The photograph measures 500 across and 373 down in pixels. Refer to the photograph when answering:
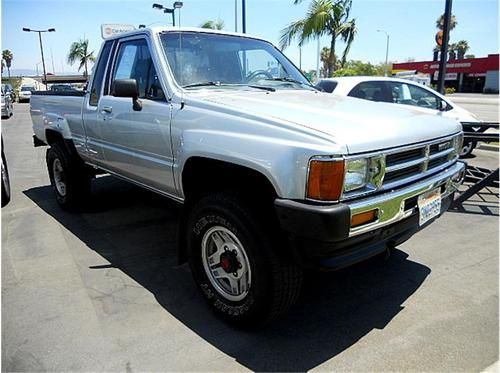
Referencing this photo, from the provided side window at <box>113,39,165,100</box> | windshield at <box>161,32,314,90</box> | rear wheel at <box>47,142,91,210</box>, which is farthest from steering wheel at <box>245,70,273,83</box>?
rear wheel at <box>47,142,91,210</box>

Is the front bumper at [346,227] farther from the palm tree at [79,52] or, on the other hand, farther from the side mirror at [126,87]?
the palm tree at [79,52]

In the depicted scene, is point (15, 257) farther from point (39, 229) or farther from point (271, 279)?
point (271, 279)

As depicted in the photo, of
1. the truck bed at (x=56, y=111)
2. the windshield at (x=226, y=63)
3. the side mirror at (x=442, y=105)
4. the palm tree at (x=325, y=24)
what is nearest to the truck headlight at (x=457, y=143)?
the windshield at (x=226, y=63)

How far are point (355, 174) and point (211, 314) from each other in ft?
4.91

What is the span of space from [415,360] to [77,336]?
84.0 inches

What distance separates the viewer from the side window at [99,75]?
172 inches

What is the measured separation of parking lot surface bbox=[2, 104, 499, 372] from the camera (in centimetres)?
251

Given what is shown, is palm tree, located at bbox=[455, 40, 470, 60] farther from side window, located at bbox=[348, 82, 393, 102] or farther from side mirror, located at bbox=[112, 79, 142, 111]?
side mirror, located at bbox=[112, 79, 142, 111]

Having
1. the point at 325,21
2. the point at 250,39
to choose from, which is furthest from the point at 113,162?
the point at 325,21

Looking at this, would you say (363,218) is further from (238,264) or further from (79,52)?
(79,52)

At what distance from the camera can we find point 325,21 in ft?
51.6

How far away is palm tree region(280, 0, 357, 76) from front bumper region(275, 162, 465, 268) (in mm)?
14491

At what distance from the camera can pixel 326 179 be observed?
2.19m

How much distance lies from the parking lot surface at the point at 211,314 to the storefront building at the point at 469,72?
4797 cm
